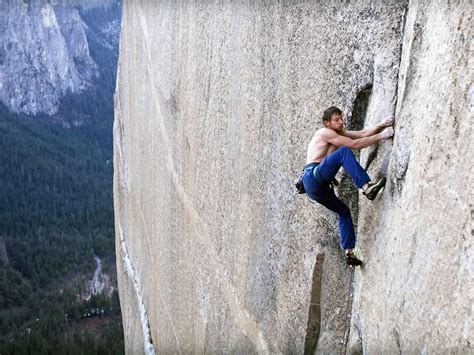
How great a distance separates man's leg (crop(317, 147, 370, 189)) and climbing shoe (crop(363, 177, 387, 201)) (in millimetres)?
47

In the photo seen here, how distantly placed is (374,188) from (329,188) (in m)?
0.38

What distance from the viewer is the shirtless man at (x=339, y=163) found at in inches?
133

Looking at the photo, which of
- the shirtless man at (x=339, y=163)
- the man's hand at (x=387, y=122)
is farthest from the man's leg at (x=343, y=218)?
the man's hand at (x=387, y=122)

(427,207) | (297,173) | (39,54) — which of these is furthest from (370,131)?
(39,54)

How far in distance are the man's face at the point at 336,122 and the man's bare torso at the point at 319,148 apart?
0.06 metres

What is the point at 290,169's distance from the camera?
4.48m

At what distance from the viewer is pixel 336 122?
3557 mm

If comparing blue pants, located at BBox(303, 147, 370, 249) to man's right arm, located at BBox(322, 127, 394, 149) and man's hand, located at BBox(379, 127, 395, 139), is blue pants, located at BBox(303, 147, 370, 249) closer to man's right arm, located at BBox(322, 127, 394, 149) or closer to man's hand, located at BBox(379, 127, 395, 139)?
man's right arm, located at BBox(322, 127, 394, 149)

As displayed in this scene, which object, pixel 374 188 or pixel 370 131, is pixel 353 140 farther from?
pixel 374 188

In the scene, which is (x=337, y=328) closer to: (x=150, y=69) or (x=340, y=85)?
(x=340, y=85)

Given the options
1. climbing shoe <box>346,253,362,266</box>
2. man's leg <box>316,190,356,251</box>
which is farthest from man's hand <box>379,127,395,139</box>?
climbing shoe <box>346,253,362,266</box>

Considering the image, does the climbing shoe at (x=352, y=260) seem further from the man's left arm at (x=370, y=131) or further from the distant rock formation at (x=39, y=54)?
the distant rock formation at (x=39, y=54)

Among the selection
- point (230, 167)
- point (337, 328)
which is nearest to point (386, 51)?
point (337, 328)

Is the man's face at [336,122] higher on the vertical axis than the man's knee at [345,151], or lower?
higher
